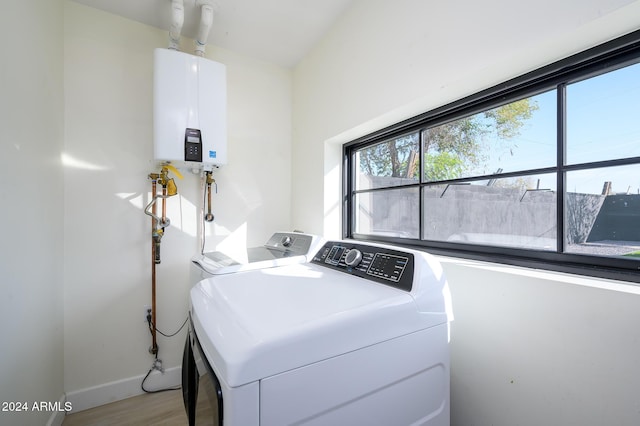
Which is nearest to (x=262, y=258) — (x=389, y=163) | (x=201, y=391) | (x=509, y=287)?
(x=201, y=391)

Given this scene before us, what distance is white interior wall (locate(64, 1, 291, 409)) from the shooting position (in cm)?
171

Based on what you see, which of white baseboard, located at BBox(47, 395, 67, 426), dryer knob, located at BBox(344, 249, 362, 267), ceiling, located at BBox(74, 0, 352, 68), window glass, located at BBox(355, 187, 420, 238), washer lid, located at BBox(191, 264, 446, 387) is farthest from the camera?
ceiling, located at BBox(74, 0, 352, 68)

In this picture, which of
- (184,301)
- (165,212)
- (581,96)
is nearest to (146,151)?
(165,212)

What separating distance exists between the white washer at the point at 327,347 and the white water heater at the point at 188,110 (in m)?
1.03

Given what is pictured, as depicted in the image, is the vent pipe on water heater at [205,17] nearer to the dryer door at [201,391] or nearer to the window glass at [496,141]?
the window glass at [496,141]

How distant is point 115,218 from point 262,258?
3.70 feet

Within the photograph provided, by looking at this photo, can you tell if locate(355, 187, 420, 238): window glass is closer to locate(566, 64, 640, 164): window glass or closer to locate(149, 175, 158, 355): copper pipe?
locate(566, 64, 640, 164): window glass

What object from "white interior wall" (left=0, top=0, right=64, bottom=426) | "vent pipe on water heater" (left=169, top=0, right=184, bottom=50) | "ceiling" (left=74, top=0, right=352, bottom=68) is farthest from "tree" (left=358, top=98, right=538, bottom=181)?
"white interior wall" (left=0, top=0, right=64, bottom=426)

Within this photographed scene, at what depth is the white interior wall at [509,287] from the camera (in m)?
0.75

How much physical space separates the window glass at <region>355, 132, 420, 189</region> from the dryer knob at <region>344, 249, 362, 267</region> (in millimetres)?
Answer: 677

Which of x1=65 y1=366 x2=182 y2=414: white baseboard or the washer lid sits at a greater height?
the washer lid

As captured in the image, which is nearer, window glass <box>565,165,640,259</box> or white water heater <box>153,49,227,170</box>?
window glass <box>565,165,640,259</box>

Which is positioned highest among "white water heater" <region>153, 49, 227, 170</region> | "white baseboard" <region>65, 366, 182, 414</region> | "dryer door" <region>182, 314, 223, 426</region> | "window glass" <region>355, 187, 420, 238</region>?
"white water heater" <region>153, 49, 227, 170</region>

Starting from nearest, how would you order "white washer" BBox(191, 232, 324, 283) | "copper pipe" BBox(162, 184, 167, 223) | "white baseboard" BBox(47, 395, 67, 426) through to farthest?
1. "white washer" BBox(191, 232, 324, 283)
2. "white baseboard" BBox(47, 395, 67, 426)
3. "copper pipe" BBox(162, 184, 167, 223)
